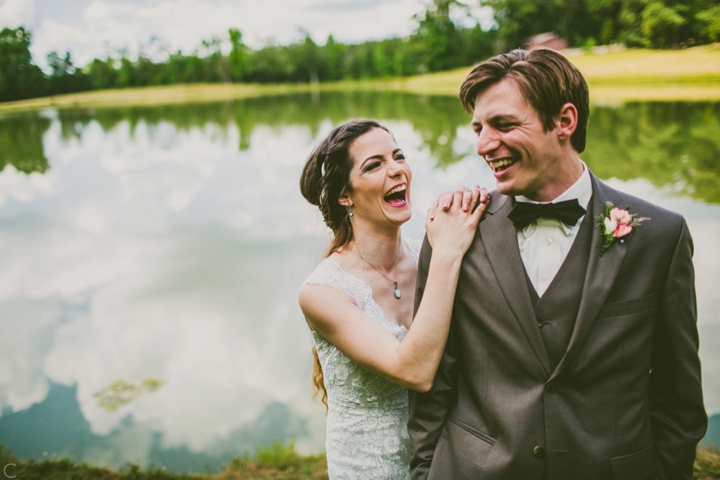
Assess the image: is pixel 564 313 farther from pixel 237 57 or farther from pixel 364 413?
pixel 237 57

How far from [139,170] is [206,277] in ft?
44.9

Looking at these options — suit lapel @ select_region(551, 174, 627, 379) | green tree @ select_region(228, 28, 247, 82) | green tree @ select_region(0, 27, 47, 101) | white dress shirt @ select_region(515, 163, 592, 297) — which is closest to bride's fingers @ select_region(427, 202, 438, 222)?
white dress shirt @ select_region(515, 163, 592, 297)

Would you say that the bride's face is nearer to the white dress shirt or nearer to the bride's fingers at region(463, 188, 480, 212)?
the bride's fingers at region(463, 188, 480, 212)

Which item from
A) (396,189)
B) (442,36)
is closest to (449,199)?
(396,189)

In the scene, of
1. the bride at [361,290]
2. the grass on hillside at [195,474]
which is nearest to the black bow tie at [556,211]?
the bride at [361,290]

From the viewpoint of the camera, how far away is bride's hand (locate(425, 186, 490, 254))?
1747mm

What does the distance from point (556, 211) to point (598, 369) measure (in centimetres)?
52

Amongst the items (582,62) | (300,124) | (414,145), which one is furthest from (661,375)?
(300,124)

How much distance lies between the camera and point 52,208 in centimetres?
1543

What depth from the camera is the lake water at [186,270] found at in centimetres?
591

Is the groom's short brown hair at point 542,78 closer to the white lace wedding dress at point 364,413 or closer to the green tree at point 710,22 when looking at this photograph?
the white lace wedding dress at point 364,413

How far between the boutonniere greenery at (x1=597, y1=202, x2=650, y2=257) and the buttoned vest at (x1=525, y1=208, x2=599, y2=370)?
8 cm

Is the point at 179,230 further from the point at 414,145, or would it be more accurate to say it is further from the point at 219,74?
the point at 219,74

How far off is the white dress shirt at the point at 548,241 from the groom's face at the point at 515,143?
0.08m
